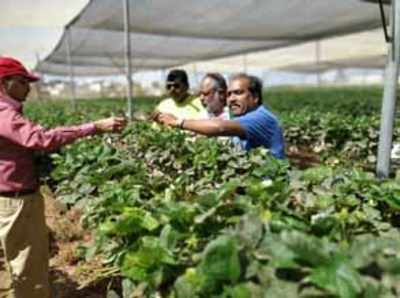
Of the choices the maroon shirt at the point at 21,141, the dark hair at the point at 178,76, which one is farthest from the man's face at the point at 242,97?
A: the dark hair at the point at 178,76

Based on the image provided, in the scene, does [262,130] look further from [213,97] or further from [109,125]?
[213,97]

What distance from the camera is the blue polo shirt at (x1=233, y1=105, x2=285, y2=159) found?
10.9 ft

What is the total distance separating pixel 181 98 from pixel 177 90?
0.29 ft

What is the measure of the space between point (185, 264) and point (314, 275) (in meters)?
0.55

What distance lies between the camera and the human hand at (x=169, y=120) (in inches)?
132

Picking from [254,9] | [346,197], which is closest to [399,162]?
[346,197]

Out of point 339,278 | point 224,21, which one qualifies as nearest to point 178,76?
point 339,278

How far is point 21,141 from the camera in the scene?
9.57 ft

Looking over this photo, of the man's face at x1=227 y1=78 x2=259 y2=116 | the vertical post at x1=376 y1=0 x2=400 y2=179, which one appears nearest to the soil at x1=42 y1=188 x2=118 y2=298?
the man's face at x1=227 y1=78 x2=259 y2=116

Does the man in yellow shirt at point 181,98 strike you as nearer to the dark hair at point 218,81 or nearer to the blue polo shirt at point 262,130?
the dark hair at point 218,81

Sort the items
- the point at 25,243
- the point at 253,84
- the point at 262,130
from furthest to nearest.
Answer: the point at 253,84, the point at 262,130, the point at 25,243

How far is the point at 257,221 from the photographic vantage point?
1.76 metres

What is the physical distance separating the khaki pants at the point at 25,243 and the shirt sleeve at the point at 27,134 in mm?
389

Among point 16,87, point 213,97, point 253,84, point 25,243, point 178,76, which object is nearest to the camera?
point 16,87
